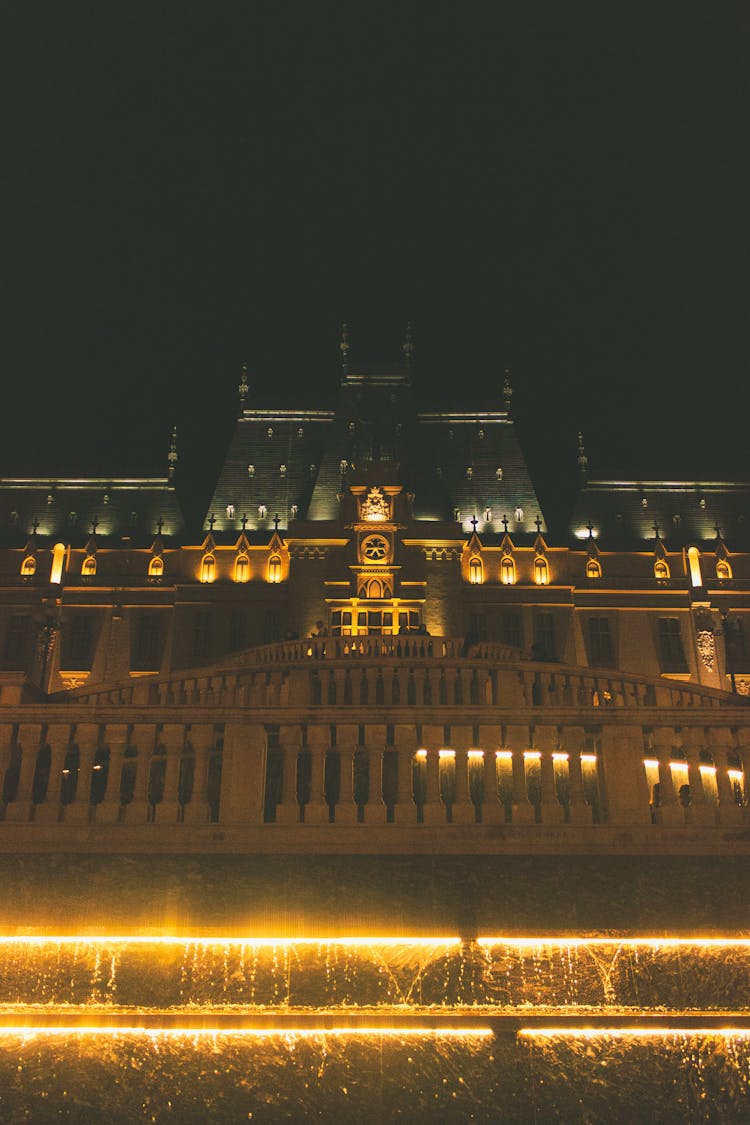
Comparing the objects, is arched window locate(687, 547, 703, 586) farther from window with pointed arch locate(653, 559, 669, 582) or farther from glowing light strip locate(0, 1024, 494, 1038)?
glowing light strip locate(0, 1024, 494, 1038)

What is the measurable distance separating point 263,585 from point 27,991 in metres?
53.1

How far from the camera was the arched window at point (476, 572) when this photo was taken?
2566 inches

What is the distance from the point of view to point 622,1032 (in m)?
11.1

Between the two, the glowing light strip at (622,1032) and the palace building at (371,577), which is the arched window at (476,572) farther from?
the glowing light strip at (622,1032)

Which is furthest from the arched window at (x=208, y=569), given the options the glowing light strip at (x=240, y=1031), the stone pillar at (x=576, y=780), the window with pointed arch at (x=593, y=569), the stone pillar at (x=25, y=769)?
the glowing light strip at (x=240, y=1031)

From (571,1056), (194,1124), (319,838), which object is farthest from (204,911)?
(571,1056)

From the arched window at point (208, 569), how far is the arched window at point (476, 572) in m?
14.5

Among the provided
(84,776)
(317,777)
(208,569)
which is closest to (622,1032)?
(317,777)

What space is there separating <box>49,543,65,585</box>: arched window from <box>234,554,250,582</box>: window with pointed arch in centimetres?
1008

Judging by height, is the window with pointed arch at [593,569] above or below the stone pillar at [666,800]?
above

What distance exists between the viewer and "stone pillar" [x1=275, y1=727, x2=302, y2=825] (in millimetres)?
12992

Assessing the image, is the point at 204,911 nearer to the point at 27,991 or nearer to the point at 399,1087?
the point at 27,991

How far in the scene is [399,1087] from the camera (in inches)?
412

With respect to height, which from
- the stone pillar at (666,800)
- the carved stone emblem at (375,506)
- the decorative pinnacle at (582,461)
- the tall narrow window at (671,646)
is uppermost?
the decorative pinnacle at (582,461)
